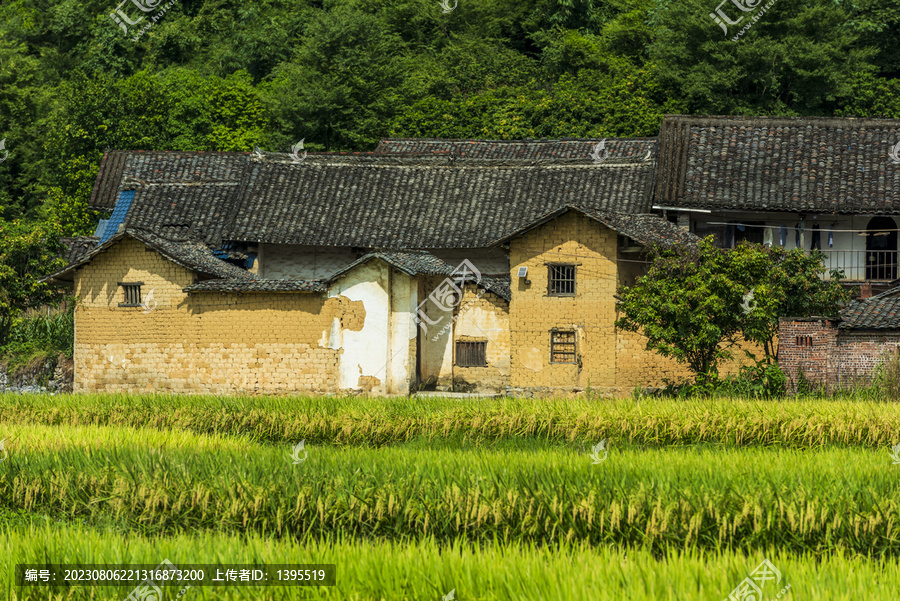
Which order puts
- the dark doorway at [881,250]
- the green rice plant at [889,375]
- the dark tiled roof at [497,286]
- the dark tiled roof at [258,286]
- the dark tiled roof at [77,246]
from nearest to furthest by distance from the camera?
the green rice plant at [889,375] < the dark tiled roof at [258,286] < the dark tiled roof at [497,286] < the dark doorway at [881,250] < the dark tiled roof at [77,246]

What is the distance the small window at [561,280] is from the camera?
72.1 feet

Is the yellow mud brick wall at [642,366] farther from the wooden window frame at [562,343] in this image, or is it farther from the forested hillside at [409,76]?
the forested hillside at [409,76]

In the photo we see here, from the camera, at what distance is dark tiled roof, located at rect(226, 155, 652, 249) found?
25.2 m

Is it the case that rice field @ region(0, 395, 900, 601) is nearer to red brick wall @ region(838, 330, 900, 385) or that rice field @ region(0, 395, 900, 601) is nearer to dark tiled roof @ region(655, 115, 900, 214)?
red brick wall @ region(838, 330, 900, 385)

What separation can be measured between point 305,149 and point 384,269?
12734mm

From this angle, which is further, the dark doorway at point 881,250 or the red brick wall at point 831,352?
the dark doorway at point 881,250

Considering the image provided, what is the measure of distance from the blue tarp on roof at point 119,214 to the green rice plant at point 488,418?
10413 mm

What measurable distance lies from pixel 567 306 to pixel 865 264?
7.78 metres

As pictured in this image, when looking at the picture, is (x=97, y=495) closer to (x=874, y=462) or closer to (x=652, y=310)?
(x=874, y=462)

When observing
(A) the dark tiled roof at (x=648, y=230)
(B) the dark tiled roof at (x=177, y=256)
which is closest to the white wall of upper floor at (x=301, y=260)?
(B) the dark tiled roof at (x=177, y=256)

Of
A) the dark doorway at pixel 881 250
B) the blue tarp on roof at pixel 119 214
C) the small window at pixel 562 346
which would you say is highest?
the blue tarp on roof at pixel 119 214

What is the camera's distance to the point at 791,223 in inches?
957

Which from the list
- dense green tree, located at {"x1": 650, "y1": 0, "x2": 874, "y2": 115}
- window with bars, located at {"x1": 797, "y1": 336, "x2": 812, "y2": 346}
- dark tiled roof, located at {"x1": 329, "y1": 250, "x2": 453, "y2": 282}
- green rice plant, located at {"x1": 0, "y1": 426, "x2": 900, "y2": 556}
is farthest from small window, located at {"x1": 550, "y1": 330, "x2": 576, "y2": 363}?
dense green tree, located at {"x1": 650, "y1": 0, "x2": 874, "y2": 115}

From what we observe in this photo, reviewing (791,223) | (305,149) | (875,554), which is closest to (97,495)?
(875,554)
